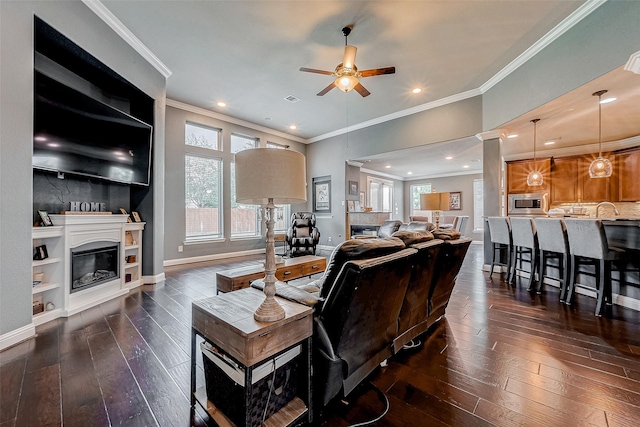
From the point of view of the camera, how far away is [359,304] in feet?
4.29

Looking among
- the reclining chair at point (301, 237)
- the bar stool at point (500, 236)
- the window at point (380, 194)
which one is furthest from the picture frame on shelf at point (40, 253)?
the window at point (380, 194)

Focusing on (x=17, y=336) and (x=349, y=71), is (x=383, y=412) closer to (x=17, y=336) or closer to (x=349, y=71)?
(x=17, y=336)

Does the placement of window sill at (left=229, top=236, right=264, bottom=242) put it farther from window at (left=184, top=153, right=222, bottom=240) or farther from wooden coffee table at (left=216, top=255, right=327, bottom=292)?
wooden coffee table at (left=216, top=255, right=327, bottom=292)

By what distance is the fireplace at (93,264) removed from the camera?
9.11ft

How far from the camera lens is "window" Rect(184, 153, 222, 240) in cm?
535

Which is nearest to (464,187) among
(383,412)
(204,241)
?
(204,241)

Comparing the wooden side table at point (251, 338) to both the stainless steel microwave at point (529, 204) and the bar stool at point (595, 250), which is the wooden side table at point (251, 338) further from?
the stainless steel microwave at point (529, 204)

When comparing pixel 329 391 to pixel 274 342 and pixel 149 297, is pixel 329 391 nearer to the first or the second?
pixel 274 342

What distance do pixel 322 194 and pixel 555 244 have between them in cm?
512

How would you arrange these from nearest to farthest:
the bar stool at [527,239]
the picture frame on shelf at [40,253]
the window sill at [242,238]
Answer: the picture frame on shelf at [40,253] < the bar stool at [527,239] < the window sill at [242,238]

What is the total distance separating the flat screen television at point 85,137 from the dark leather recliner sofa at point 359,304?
282 cm

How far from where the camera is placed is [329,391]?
1.34 m

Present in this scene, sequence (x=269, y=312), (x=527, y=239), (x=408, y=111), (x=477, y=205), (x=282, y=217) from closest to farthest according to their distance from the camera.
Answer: (x=269, y=312) → (x=527, y=239) → (x=408, y=111) → (x=282, y=217) → (x=477, y=205)

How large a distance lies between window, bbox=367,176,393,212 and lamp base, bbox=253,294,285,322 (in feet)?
28.5
